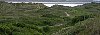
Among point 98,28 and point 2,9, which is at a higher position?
point 98,28

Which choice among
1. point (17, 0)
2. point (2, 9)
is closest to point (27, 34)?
point (2, 9)

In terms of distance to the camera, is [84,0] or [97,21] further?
[84,0]

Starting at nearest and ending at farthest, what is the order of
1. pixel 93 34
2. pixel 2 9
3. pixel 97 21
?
1. pixel 93 34
2. pixel 97 21
3. pixel 2 9

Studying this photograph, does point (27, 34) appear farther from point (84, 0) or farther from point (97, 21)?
point (84, 0)

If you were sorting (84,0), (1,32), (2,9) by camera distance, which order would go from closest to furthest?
(1,32) < (2,9) < (84,0)

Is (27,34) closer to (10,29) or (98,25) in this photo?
(10,29)

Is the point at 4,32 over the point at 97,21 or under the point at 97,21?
under

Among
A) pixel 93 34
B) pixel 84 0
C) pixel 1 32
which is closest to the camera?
pixel 93 34

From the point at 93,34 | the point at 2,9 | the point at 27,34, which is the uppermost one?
the point at 93,34

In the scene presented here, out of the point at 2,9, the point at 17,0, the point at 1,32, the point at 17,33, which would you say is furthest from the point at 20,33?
the point at 17,0
